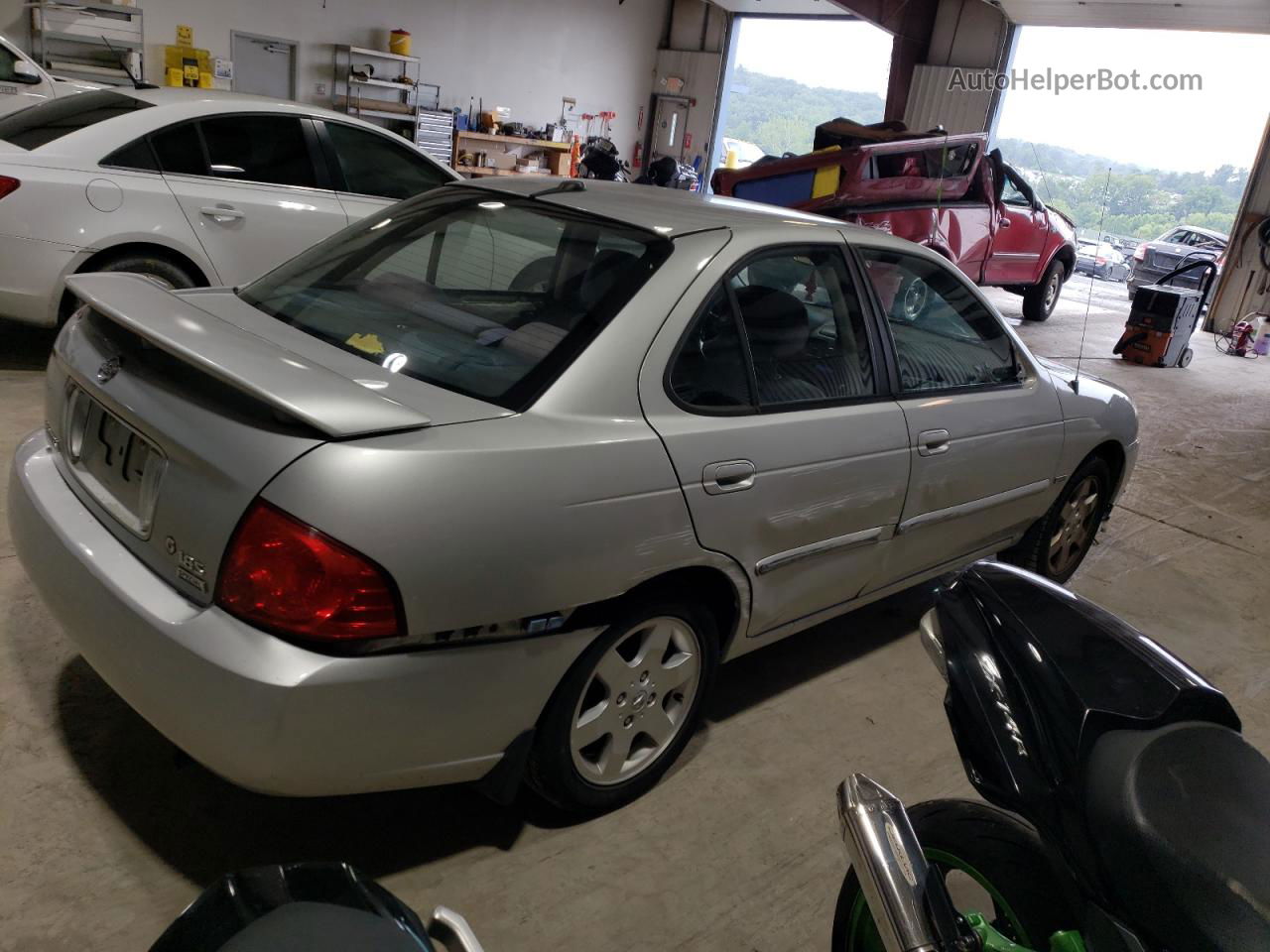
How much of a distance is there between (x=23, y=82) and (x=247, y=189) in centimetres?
410

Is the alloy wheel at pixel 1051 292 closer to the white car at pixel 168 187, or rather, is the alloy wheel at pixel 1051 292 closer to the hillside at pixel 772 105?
the hillside at pixel 772 105

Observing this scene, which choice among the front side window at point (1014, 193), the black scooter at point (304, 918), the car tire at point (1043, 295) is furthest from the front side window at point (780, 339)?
the car tire at point (1043, 295)

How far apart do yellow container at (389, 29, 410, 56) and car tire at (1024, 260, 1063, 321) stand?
27.7 ft

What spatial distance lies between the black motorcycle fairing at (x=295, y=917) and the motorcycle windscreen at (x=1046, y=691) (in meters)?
0.91

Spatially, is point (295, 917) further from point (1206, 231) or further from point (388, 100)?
point (1206, 231)

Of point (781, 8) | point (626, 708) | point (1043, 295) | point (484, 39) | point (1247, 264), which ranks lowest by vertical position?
point (1043, 295)

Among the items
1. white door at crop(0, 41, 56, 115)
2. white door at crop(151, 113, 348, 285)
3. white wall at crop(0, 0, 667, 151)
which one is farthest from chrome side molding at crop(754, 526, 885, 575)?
white wall at crop(0, 0, 667, 151)

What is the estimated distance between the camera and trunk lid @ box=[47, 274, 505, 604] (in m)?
1.71

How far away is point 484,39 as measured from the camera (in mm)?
14555

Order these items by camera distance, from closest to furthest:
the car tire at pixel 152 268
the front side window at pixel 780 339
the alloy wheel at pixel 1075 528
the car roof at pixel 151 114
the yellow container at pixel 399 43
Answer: the front side window at pixel 780 339 → the alloy wheel at pixel 1075 528 → the car roof at pixel 151 114 → the car tire at pixel 152 268 → the yellow container at pixel 399 43

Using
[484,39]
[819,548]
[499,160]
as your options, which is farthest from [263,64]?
[819,548]

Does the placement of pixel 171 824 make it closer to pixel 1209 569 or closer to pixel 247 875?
pixel 247 875

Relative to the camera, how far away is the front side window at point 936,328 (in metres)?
2.89

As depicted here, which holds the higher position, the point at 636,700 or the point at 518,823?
the point at 636,700
